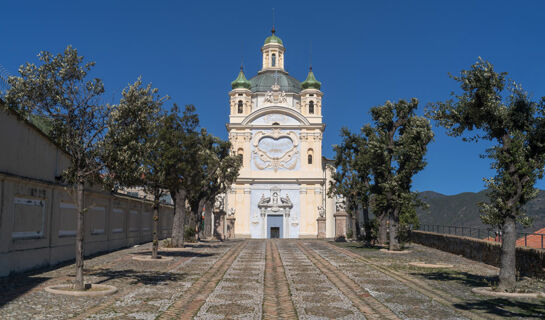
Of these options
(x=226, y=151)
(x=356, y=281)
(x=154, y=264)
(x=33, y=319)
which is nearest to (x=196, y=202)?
(x=226, y=151)

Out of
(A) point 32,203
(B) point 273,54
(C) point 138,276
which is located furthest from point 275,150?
(C) point 138,276

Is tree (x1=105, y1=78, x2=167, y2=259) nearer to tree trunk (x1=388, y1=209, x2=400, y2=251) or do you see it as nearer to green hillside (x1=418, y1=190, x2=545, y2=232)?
tree trunk (x1=388, y1=209, x2=400, y2=251)

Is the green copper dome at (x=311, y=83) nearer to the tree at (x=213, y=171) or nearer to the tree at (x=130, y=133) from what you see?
the tree at (x=213, y=171)

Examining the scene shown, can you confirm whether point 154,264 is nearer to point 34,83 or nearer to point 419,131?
point 34,83

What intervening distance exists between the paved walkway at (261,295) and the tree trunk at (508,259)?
1.08 m

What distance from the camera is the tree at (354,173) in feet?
114

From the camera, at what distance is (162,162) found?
944 inches

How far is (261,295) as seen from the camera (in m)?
13.2

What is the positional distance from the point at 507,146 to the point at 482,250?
10.4 m

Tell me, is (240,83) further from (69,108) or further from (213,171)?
(69,108)

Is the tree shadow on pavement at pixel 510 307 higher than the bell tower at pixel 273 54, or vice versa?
the bell tower at pixel 273 54

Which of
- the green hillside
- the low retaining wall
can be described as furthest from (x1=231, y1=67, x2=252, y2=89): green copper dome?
the green hillside

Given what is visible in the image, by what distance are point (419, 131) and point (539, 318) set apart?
20.2 metres

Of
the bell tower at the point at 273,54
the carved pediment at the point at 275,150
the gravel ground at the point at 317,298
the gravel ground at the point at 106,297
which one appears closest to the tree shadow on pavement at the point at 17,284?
the gravel ground at the point at 106,297
